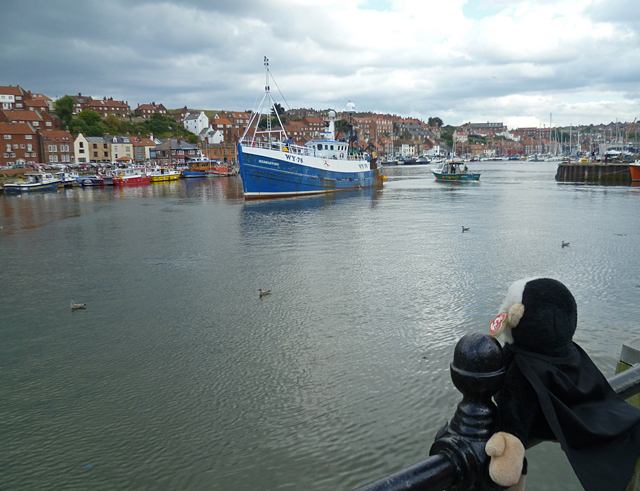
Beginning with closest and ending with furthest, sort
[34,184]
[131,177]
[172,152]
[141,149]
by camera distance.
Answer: [34,184] < [131,177] < [141,149] < [172,152]

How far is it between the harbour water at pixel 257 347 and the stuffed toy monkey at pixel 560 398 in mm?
3520

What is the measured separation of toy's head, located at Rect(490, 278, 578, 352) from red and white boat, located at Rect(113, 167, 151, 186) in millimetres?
76192

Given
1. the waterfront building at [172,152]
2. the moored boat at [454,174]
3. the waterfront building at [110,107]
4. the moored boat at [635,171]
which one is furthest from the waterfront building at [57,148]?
the moored boat at [635,171]

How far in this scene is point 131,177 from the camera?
73812mm

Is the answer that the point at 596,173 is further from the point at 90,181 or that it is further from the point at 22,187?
the point at 22,187

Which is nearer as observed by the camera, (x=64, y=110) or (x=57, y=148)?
(x=57, y=148)

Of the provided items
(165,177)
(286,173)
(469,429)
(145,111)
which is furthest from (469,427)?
(145,111)

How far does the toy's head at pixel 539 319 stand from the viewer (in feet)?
6.97

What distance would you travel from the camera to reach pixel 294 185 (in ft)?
142

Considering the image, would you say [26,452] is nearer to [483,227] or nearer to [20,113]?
[483,227]

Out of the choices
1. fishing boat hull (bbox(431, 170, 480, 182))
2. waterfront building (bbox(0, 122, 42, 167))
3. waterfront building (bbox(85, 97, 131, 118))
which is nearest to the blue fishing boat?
fishing boat hull (bbox(431, 170, 480, 182))

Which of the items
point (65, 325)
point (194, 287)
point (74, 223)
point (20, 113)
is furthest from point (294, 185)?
point (20, 113)

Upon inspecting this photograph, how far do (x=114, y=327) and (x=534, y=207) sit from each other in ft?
95.1

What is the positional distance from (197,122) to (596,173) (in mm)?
125971
